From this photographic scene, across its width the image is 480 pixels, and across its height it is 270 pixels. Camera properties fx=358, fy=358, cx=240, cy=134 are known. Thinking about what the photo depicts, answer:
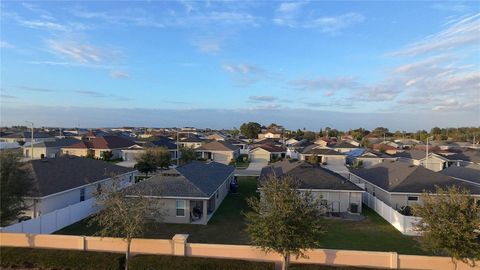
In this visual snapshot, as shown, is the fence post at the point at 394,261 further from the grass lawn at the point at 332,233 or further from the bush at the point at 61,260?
the bush at the point at 61,260

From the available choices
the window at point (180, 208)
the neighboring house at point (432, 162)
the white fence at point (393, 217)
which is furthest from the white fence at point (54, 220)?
the neighboring house at point (432, 162)

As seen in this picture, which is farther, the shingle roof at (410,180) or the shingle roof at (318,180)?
the shingle roof at (318,180)

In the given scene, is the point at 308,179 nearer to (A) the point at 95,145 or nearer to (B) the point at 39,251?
(B) the point at 39,251

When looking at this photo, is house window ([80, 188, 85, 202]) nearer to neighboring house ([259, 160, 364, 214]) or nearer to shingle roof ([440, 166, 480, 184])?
neighboring house ([259, 160, 364, 214])

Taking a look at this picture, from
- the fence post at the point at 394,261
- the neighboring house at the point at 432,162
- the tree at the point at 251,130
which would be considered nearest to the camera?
the fence post at the point at 394,261

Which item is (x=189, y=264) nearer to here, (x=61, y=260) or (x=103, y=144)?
(x=61, y=260)

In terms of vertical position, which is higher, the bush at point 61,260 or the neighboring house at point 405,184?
the neighboring house at point 405,184

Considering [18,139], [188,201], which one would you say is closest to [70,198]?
[188,201]
